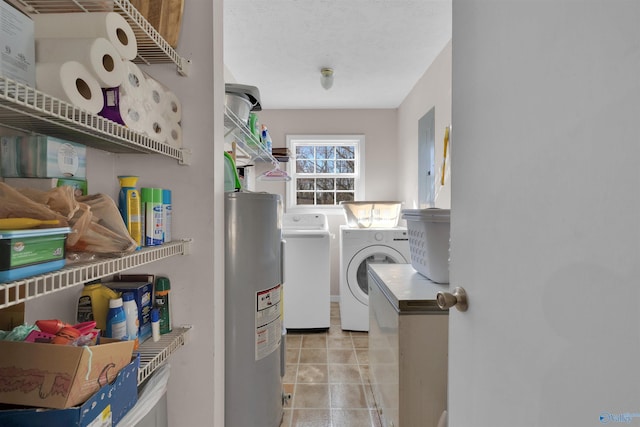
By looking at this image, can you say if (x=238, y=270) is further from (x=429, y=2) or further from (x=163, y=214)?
(x=429, y=2)

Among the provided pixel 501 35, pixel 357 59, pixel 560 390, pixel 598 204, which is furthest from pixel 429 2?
pixel 560 390

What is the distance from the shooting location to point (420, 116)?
10.6 feet

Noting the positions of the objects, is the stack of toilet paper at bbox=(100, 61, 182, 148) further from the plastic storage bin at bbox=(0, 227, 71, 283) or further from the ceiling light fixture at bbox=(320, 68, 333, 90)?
the ceiling light fixture at bbox=(320, 68, 333, 90)

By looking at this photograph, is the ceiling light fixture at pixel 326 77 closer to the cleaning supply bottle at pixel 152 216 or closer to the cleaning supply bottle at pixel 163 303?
the cleaning supply bottle at pixel 152 216

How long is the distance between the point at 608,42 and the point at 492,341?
0.55 meters

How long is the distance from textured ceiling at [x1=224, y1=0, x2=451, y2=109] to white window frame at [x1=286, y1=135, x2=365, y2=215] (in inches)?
24.4

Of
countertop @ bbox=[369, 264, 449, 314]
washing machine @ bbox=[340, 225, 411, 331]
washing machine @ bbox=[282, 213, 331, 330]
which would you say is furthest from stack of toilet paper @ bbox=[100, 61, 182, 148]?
washing machine @ bbox=[340, 225, 411, 331]

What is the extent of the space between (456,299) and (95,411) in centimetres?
89

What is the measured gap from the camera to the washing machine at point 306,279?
3.08 m

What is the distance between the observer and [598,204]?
0.43 meters

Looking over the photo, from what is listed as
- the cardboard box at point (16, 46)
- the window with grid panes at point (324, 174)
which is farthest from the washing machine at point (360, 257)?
the cardboard box at point (16, 46)

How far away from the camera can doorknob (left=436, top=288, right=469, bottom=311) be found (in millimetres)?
780

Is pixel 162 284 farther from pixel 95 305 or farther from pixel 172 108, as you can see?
pixel 172 108

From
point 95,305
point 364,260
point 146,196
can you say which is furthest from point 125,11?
point 364,260
